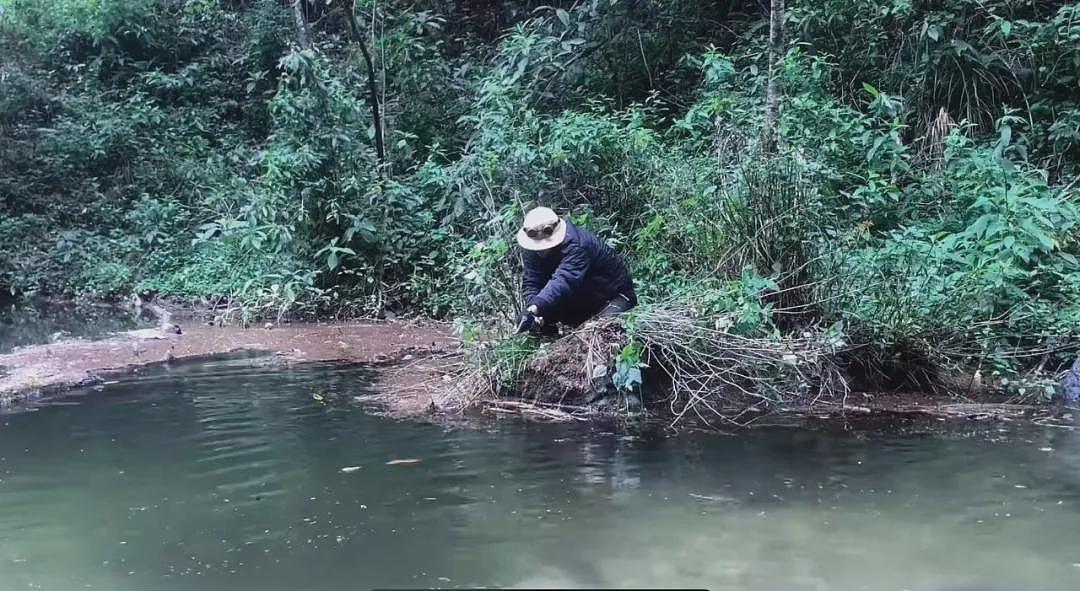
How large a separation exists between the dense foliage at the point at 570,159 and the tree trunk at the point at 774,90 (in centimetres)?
19

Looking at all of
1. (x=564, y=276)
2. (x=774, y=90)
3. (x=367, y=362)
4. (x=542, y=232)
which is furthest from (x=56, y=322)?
(x=774, y=90)

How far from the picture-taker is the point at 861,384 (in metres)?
6.63

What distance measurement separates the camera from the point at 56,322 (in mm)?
10633

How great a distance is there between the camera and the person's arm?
6.09 m

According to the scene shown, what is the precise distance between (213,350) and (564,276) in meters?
4.16

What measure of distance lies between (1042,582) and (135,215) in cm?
1304

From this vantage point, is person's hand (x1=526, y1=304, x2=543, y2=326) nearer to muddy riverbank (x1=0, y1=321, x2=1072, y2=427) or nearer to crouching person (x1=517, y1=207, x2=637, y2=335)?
crouching person (x1=517, y1=207, x2=637, y2=335)

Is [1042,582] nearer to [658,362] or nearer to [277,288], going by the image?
[658,362]

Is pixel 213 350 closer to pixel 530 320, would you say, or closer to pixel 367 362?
pixel 367 362

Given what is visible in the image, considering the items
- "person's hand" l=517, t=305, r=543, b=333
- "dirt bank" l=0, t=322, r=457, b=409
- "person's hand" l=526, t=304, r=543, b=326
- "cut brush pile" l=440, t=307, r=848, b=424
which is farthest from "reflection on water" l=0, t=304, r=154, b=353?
"person's hand" l=526, t=304, r=543, b=326

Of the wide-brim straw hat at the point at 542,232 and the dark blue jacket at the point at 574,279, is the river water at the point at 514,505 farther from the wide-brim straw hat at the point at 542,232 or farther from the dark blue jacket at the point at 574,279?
the wide-brim straw hat at the point at 542,232

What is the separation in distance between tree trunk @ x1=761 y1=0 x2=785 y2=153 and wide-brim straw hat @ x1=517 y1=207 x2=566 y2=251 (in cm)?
207

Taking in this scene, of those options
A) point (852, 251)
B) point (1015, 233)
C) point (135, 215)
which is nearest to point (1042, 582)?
point (852, 251)

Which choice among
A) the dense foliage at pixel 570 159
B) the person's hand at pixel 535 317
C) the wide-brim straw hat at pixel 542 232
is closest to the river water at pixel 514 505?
the person's hand at pixel 535 317
